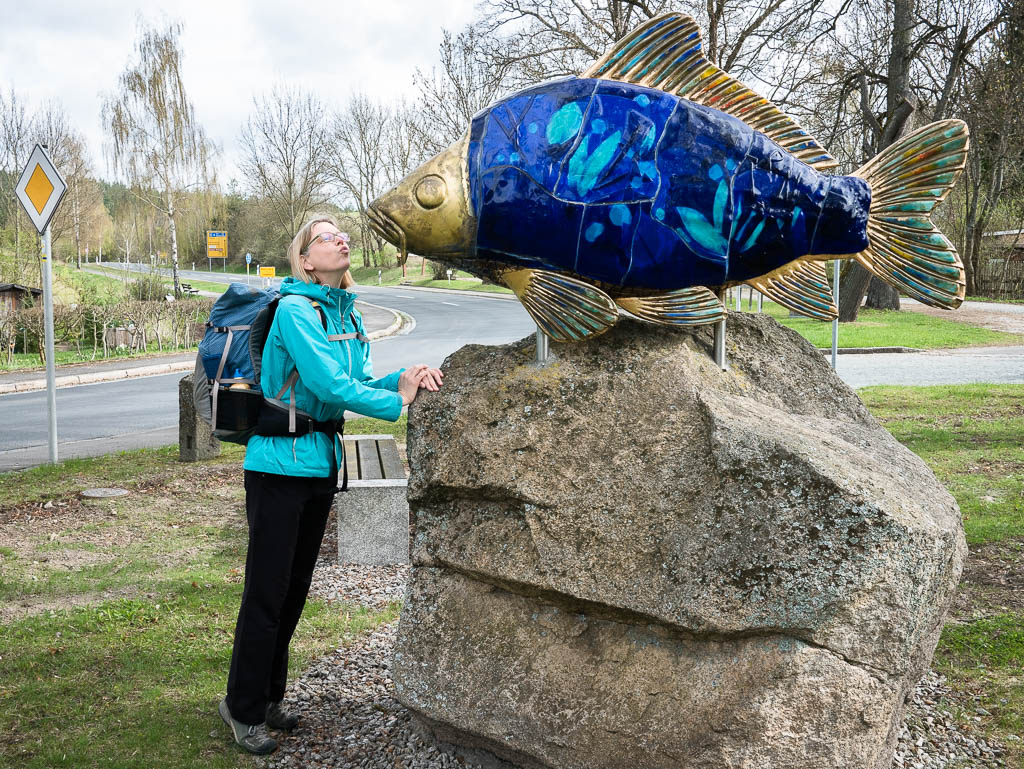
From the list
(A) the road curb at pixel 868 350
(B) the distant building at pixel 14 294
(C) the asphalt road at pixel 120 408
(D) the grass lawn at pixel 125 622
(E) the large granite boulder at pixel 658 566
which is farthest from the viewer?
(B) the distant building at pixel 14 294

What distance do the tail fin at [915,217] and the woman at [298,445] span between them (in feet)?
5.35

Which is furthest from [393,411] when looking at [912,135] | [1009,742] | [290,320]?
[1009,742]

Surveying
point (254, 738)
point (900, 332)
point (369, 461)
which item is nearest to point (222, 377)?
point (254, 738)

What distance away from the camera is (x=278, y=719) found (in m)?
3.39

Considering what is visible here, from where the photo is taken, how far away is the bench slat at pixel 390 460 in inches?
226

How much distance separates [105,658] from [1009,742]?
3.92m

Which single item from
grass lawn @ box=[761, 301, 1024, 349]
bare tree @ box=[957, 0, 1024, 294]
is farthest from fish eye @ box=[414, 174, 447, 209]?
grass lawn @ box=[761, 301, 1024, 349]

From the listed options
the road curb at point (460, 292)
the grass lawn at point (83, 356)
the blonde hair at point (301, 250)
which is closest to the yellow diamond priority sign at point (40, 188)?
the blonde hair at point (301, 250)

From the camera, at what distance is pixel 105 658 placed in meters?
4.02

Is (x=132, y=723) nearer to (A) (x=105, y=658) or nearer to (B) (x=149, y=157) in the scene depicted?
(A) (x=105, y=658)

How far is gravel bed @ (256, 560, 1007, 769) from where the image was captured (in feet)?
10.4

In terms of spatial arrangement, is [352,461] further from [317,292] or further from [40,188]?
[40,188]

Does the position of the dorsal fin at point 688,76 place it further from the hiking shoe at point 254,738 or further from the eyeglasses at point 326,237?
the hiking shoe at point 254,738

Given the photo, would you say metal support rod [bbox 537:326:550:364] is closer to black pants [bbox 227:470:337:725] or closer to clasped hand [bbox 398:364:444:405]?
clasped hand [bbox 398:364:444:405]
